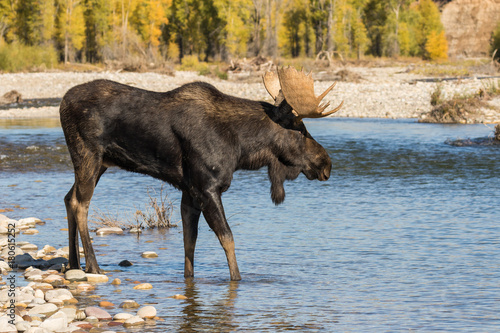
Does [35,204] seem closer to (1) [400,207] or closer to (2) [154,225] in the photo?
(2) [154,225]

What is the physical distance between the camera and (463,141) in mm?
20125

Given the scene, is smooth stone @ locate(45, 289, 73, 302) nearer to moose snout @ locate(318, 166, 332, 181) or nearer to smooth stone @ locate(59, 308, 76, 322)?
smooth stone @ locate(59, 308, 76, 322)

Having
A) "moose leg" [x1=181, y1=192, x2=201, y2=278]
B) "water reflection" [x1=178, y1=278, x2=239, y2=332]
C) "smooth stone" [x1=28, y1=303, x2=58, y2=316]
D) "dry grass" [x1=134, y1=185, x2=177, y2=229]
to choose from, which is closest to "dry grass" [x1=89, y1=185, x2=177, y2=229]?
"dry grass" [x1=134, y1=185, x2=177, y2=229]

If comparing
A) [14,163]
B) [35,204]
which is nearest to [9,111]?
[14,163]

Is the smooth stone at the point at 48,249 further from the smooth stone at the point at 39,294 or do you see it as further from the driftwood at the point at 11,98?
Result: the driftwood at the point at 11,98

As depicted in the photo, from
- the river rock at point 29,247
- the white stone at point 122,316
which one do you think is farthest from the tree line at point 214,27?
the white stone at point 122,316

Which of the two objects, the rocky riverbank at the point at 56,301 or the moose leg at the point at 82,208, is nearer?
the rocky riverbank at the point at 56,301

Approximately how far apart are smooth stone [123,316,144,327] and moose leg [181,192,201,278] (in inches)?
65.9

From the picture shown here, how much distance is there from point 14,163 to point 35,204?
5.51 metres

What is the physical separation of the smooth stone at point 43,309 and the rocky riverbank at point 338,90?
70.8 feet

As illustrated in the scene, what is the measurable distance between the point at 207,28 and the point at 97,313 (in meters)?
85.3

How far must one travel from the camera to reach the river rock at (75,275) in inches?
287

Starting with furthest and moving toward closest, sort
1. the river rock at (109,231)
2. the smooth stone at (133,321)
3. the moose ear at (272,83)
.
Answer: the river rock at (109,231) → the moose ear at (272,83) → the smooth stone at (133,321)

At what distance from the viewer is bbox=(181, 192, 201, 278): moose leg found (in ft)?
24.6
